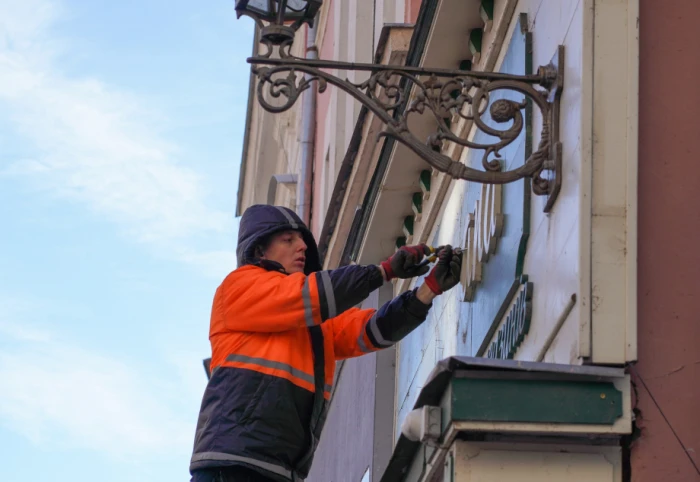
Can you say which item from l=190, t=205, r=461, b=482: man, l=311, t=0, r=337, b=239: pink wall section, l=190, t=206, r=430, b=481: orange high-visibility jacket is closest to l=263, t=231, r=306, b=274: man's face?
l=190, t=205, r=461, b=482: man

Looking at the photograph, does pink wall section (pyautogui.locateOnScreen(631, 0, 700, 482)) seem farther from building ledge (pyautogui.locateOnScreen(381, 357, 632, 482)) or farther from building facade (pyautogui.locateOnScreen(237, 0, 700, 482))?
building ledge (pyautogui.locateOnScreen(381, 357, 632, 482))

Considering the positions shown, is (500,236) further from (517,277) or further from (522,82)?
(522,82)

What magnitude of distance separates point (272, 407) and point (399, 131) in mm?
1317

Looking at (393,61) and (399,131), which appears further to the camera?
(393,61)

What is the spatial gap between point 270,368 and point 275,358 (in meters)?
0.06

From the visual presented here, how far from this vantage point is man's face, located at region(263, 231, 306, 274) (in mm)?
6684

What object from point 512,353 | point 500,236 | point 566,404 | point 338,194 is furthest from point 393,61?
point 566,404

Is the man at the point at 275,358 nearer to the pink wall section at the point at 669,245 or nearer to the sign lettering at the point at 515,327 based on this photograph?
the sign lettering at the point at 515,327

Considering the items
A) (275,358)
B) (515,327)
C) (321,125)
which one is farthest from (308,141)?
(515,327)

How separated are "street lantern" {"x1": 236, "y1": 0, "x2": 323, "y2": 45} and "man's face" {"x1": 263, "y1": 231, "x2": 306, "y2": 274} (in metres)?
1.02

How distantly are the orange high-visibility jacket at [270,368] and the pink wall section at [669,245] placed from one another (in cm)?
143

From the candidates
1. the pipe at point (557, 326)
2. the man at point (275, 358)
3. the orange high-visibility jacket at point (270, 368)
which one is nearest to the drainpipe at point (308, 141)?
the man at point (275, 358)

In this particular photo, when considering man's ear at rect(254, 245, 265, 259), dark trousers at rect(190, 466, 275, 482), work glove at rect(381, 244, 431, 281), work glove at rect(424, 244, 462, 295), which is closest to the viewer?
dark trousers at rect(190, 466, 275, 482)

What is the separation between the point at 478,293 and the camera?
22.7 ft
